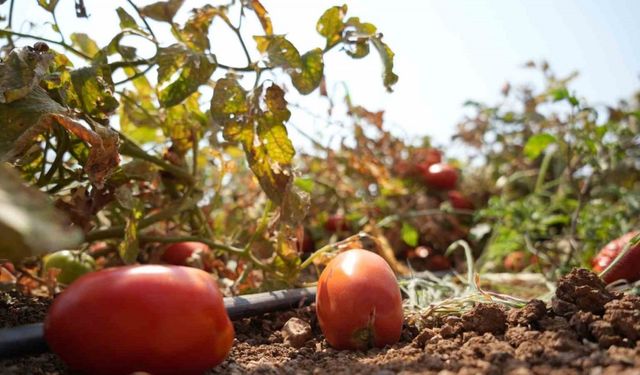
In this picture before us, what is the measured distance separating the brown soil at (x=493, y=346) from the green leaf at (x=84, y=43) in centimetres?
73

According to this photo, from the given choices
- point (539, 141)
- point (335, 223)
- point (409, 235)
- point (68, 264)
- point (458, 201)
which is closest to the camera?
point (68, 264)

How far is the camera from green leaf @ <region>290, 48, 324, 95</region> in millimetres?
1388

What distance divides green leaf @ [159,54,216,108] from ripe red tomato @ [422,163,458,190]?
184 centimetres

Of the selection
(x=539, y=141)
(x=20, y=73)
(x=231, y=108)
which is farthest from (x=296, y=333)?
(x=539, y=141)

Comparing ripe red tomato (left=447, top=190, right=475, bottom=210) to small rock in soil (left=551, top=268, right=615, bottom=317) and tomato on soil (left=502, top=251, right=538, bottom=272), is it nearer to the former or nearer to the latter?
tomato on soil (left=502, top=251, right=538, bottom=272)

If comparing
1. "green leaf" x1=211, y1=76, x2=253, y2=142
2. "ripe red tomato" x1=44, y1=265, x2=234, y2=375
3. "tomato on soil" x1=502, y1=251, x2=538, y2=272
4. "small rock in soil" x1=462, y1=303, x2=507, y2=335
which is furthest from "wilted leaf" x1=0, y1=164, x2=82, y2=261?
"tomato on soil" x1=502, y1=251, x2=538, y2=272

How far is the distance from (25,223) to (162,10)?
876 mm

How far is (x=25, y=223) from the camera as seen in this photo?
0.67m

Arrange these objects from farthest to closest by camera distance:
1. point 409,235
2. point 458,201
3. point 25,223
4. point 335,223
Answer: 1. point 458,201
2. point 335,223
3. point 409,235
4. point 25,223

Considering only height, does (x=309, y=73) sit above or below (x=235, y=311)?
above

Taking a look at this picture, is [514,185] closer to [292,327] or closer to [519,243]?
[519,243]

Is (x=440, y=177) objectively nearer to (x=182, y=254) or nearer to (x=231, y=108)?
(x=182, y=254)

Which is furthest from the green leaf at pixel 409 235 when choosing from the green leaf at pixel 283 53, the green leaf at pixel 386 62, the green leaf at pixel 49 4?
the green leaf at pixel 49 4

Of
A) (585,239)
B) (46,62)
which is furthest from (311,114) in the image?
(585,239)
